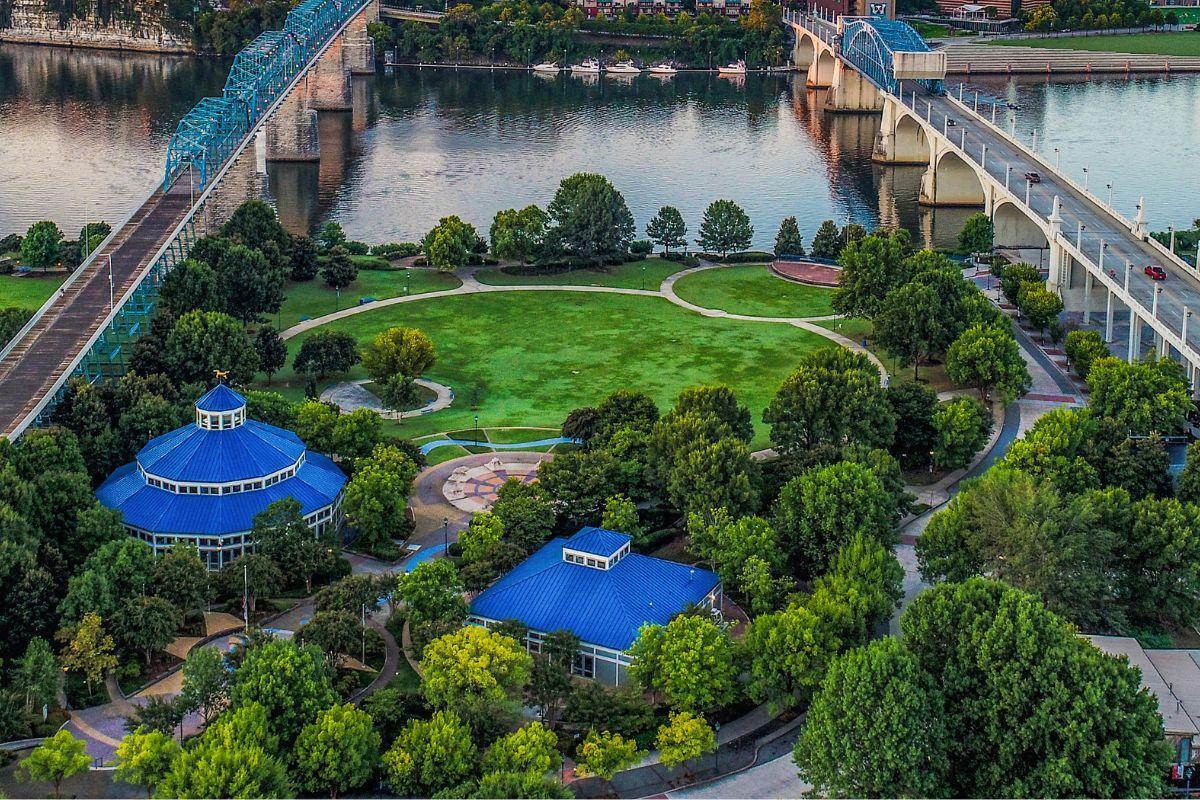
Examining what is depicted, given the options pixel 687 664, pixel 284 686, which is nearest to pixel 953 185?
pixel 687 664

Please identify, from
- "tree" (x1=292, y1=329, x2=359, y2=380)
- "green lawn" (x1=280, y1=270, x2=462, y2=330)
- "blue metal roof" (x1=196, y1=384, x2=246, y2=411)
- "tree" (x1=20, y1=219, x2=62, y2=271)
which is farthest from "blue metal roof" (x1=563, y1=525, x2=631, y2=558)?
"tree" (x1=20, y1=219, x2=62, y2=271)

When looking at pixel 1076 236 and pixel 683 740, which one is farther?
pixel 1076 236

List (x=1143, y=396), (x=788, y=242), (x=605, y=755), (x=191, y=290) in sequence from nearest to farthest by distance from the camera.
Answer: (x=605, y=755) → (x=1143, y=396) → (x=191, y=290) → (x=788, y=242)

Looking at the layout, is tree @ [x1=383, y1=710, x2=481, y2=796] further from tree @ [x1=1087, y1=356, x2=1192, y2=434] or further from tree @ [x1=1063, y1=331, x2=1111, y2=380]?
tree @ [x1=1063, y1=331, x2=1111, y2=380]

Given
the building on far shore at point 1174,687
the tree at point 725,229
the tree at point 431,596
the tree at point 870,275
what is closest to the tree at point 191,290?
the tree at point 870,275

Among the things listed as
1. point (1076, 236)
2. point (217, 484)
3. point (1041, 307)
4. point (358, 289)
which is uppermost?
point (1076, 236)

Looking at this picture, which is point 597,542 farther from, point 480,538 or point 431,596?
point 431,596

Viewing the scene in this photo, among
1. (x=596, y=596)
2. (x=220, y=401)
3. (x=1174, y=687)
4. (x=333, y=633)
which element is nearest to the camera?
(x=1174, y=687)
